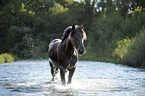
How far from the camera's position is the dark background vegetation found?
3447 cm

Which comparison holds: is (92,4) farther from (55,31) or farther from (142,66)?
(142,66)

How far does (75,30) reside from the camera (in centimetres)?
695

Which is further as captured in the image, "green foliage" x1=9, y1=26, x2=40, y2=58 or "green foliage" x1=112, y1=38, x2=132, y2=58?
"green foliage" x1=9, y1=26, x2=40, y2=58

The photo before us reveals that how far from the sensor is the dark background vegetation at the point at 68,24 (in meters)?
34.5

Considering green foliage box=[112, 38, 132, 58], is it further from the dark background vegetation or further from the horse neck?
the horse neck

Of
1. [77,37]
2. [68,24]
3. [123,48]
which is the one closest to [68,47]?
[77,37]

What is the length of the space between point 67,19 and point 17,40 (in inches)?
495

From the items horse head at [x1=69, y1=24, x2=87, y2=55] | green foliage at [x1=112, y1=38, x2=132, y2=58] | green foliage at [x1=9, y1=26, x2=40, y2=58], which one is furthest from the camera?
green foliage at [x1=9, y1=26, x2=40, y2=58]

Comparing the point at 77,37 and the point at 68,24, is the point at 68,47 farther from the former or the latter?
the point at 68,24

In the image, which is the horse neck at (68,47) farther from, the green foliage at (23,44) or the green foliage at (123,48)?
the green foliage at (23,44)

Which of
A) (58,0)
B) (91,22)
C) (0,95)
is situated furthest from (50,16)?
(0,95)

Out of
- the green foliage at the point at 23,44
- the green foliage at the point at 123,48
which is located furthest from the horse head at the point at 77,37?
the green foliage at the point at 23,44

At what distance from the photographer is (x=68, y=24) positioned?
2013 inches

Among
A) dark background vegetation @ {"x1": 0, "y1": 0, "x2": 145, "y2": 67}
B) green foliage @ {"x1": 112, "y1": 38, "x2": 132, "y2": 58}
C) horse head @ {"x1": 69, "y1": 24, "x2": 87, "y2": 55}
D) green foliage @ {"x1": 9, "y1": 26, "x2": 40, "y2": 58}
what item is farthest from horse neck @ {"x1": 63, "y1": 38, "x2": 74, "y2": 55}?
green foliage @ {"x1": 9, "y1": 26, "x2": 40, "y2": 58}
